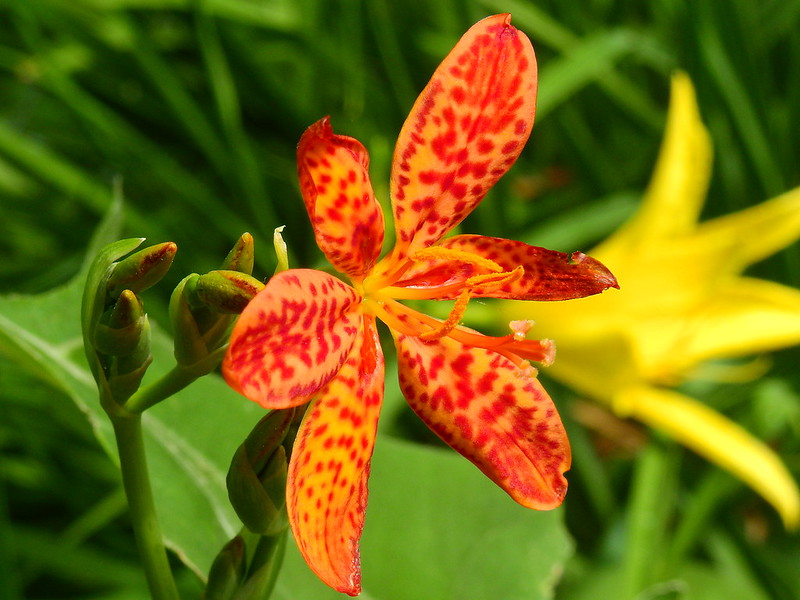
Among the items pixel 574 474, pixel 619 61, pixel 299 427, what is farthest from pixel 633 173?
pixel 299 427

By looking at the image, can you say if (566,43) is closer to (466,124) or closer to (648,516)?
(648,516)

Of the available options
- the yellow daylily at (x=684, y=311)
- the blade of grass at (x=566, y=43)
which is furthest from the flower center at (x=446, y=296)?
the blade of grass at (x=566, y=43)

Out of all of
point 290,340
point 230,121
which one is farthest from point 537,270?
point 230,121

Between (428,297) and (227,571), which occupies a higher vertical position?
(428,297)

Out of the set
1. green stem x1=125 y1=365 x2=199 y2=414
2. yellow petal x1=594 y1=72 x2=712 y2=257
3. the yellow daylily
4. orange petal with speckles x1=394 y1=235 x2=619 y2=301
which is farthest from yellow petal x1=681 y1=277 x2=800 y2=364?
green stem x1=125 y1=365 x2=199 y2=414

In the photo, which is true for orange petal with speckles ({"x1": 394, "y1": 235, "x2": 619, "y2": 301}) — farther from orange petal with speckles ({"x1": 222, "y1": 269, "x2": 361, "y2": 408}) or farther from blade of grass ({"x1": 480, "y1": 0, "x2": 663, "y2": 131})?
blade of grass ({"x1": 480, "y1": 0, "x2": 663, "y2": 131})

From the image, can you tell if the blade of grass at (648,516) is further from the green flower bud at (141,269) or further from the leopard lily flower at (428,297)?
the green flower bud at (141,269)
